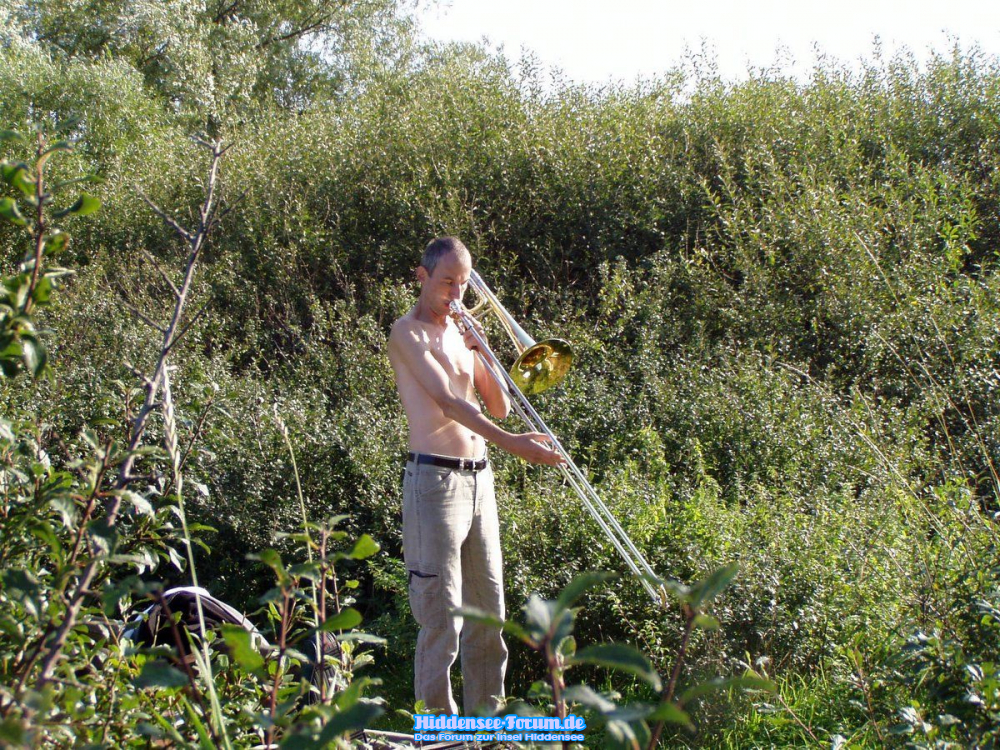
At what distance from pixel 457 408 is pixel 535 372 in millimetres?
1267

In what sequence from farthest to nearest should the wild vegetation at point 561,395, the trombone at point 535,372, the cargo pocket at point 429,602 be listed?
1. the trombone at point 535,372
2. the cargo pocket at point 429,602
3. the wild vegetation at point 561,395

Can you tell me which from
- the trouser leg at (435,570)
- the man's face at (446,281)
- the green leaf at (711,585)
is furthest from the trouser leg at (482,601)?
the green leaf at (711,585)

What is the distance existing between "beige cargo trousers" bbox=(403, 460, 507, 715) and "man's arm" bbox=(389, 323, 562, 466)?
0.21 meters

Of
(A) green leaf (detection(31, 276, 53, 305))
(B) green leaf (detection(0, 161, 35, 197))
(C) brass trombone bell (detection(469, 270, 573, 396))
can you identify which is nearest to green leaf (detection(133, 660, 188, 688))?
(A) green leaf (detection(31, 276, 53, 305))

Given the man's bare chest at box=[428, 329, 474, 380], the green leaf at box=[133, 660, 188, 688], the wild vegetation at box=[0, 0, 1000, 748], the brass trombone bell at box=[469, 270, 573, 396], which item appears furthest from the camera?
the brass trombone bell at box=[469, 270, 573, 396]

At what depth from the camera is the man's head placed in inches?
143

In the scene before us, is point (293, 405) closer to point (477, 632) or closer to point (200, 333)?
point (200, 333)

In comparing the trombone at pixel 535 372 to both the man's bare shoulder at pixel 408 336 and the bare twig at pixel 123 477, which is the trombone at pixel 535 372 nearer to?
the man's bare shoulder at pixel 408 336

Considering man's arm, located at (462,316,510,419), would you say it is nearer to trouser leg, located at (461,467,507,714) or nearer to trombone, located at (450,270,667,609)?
trombone, located at (450,270,667,609)

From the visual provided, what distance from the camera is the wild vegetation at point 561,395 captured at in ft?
5.69

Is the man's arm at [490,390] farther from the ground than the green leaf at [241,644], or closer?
farther from the ground

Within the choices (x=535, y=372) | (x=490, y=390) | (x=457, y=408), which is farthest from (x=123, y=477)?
(x=535, y=372)

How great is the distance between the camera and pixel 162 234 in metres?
9.93

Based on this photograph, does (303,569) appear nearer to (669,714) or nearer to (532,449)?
(669,714)
